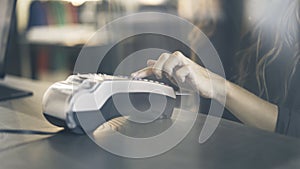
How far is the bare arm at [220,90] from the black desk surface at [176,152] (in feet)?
0.21

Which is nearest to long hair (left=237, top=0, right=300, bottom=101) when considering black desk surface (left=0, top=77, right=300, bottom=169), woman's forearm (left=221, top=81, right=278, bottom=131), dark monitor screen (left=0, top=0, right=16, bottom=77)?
woman's forearm (left=221, top=81, right=278, bottom=131)

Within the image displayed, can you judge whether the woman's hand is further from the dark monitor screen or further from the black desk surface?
the dark monitor screen

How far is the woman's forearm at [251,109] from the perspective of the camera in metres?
0.66

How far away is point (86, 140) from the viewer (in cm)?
56

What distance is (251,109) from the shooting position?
2.23 feet

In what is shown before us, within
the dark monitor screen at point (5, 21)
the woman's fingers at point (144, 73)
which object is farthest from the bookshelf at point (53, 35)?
the woman's fingers at point (144, 73)

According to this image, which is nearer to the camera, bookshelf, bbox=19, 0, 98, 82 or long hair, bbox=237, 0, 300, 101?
long hair, bbox=237, 0, 300, 101

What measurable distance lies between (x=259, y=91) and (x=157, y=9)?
38 cm

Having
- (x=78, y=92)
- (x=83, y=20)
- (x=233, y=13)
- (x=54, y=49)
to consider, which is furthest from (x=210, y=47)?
(x=54, y=49)

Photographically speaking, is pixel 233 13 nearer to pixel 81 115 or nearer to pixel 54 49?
pixel 81 115

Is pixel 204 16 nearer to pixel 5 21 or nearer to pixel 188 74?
pixel 188 74

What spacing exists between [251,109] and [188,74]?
0.44ft

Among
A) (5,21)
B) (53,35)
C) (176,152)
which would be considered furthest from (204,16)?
(53,35)

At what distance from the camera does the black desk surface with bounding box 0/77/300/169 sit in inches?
17.9
